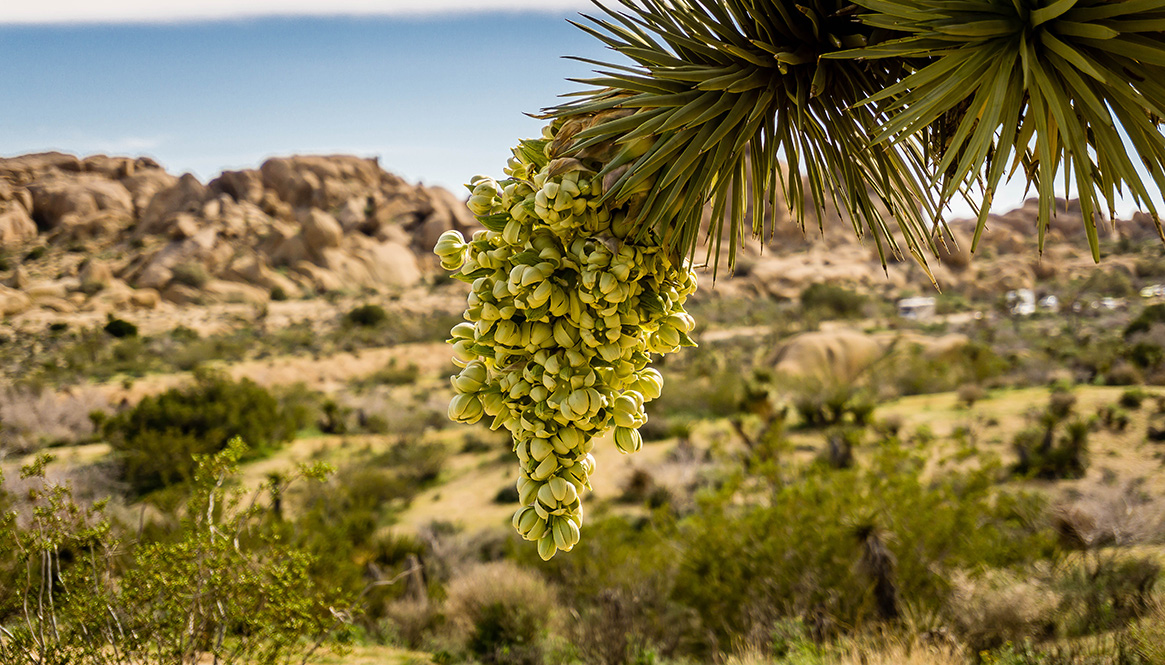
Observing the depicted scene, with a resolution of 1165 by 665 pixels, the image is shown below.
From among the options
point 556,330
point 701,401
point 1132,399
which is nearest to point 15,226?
point 701,401

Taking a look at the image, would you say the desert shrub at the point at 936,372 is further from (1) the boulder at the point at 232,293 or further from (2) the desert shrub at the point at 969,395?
(1) the boulder at the point at 232,293

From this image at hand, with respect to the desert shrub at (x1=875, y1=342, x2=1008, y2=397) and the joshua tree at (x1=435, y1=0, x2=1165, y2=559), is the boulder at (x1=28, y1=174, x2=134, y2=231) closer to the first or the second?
the desert shrub at (x1=875, y1=342, x2=1008, y2=397)

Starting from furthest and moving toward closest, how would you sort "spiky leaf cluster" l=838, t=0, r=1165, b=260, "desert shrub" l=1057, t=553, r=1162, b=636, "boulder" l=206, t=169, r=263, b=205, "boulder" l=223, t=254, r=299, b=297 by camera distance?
1. "boulder" l=206, t=169, r=263, b=205
2. "boulder" l=223, t=254, r=299, b=297
3. "desert shrub" l=1057, t=553, r=1162, b=636
4. "spiky leaf cluster" l=838, t=0, r=1165, b=260

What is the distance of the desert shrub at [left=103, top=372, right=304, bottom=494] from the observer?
12.0m

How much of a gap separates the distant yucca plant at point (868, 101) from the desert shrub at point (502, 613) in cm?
545

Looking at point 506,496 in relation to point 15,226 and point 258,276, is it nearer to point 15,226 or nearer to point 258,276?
point 15,226

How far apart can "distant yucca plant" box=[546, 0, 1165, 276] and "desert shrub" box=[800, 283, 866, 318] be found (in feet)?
127

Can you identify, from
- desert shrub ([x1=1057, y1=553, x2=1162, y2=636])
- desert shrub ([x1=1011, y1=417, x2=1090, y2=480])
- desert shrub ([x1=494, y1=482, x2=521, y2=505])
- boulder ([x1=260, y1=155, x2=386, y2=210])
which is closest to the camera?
desert shrub ([x1=1057, y1=553, x2=1162, y2=636])

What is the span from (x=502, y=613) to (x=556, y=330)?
5.85m

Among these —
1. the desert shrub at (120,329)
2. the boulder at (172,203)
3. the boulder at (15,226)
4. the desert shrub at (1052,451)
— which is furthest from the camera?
the boulder at (172,203)

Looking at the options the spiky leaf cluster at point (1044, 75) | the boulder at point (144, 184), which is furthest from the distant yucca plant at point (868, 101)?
the boulder at point (144, 184)

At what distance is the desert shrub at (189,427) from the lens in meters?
12.0

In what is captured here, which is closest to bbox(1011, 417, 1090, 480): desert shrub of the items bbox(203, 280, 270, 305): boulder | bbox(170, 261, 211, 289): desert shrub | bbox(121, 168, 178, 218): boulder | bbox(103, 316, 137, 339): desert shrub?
bbox(103, 316, 137, 339): desert shrub

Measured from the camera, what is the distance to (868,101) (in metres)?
1.26
